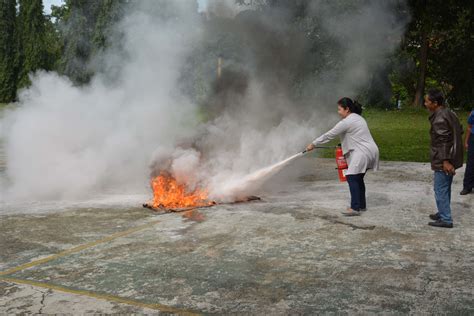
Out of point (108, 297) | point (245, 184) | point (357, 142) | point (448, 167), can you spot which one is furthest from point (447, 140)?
point (108, 297)

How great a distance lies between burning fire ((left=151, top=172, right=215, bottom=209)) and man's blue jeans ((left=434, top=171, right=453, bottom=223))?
3.19m

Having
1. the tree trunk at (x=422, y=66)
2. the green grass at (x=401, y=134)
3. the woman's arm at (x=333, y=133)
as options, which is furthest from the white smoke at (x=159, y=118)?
the tree trunk at (x=422, y=66)

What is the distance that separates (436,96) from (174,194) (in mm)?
3963

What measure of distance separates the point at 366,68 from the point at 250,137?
2.74 m

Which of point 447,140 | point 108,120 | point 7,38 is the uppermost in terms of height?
point 7,38

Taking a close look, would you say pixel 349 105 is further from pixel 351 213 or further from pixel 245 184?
pixel 245 184

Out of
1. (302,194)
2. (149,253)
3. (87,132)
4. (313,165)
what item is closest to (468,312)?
(149,253)

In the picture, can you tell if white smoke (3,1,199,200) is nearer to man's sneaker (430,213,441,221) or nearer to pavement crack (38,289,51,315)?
pavement crack (38,289,51,315)

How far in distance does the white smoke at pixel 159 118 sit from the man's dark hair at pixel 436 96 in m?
3.11

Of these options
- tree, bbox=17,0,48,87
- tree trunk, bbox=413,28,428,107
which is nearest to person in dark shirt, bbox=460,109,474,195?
tree trunk, bbox=413,28,428,107

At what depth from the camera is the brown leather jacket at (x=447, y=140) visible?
6.02 metres

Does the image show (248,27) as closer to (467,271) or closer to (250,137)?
(250,137)

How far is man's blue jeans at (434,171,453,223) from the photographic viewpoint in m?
6.12

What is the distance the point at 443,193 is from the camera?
6.16 meters
